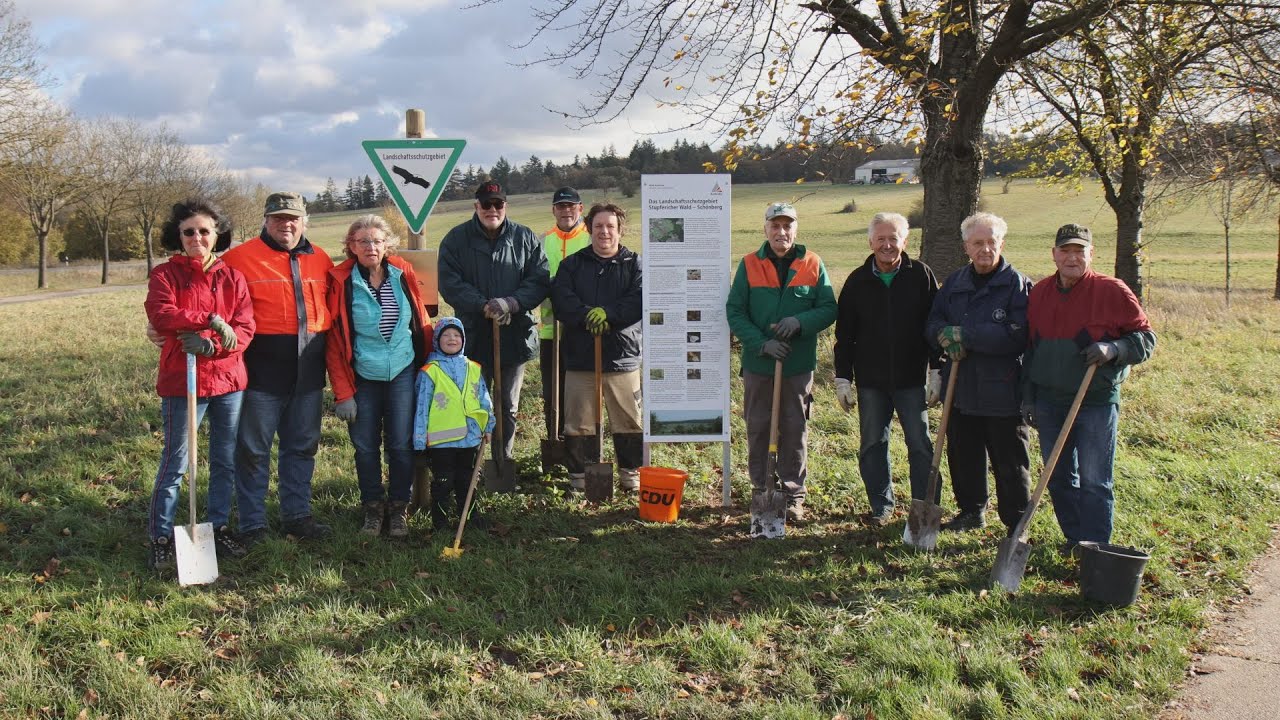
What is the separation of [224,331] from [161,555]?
1521 mm

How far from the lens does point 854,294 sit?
6000 mm

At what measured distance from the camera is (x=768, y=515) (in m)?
6.02

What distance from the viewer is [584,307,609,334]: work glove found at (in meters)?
6.38

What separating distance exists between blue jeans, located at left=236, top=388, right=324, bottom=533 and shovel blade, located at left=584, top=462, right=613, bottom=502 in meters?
2.07

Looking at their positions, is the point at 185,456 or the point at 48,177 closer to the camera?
the point at 185,456

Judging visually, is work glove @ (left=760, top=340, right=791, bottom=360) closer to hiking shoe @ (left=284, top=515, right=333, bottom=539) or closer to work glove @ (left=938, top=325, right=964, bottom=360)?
work glove @ (left=938, top=325, right=964, bottom=360)

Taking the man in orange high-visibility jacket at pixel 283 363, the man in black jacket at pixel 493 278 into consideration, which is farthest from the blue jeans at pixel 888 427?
the man in orange high-visibility jacket at pixel 283 363

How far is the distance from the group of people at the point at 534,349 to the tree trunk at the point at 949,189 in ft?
11.8

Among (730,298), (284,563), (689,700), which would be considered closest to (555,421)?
(730,298)

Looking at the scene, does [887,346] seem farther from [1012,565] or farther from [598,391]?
[598,391]

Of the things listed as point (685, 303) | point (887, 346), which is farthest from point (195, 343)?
point (887, 346)

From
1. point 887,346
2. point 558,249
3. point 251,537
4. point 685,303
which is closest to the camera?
point 251,537

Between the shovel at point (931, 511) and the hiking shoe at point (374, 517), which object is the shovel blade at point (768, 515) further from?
the hiking shoe at point (374, 517)

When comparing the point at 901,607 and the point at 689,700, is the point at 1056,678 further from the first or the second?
the point at 689,700
